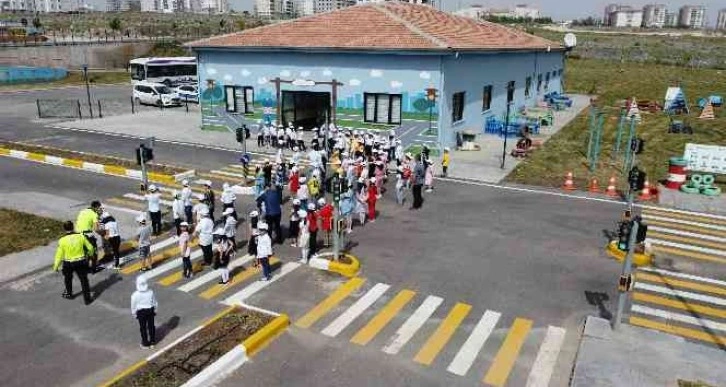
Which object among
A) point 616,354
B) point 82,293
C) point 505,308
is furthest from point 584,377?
point 82,293

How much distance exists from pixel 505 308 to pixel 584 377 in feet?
9.64

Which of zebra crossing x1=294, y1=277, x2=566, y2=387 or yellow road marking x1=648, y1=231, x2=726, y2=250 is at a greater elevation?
yellow road marking x1=648, y1=231, x2=726, y2=250

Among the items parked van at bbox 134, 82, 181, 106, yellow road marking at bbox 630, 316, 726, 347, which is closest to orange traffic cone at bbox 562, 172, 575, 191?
yellow road marking at bbox 630, 316, 726, 347

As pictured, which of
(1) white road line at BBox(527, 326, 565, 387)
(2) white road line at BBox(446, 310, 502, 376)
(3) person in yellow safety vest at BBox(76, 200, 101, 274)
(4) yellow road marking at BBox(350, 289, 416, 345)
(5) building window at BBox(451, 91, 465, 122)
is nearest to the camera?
(1) white road line at BBox(527, 326, 565, 387)

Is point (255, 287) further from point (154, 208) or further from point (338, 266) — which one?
point (154, 208)

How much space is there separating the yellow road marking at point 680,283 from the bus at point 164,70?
42.9m

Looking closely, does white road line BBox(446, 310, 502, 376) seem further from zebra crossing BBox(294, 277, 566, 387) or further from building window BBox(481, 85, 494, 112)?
building window BBox(481, 85, 494, 112)

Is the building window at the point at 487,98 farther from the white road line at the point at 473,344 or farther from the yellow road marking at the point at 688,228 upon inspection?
the white road line at the point at 473,344

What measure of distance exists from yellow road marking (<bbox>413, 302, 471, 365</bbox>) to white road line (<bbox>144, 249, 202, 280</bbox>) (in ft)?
23.3

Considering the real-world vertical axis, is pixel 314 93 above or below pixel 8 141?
above

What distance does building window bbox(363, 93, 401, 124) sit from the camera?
29.2 meters

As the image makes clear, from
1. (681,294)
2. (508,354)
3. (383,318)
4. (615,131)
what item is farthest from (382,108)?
(508,354)

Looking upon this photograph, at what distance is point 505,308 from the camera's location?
12.8 metres

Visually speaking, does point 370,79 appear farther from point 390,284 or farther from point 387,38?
point 390,284
